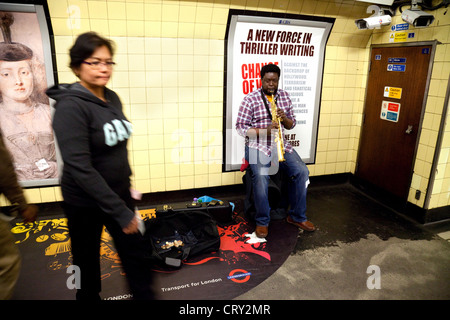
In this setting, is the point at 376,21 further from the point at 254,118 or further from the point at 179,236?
the point at 179,236

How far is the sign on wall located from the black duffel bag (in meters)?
1.08

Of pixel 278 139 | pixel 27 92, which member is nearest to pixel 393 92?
pixel 278 139

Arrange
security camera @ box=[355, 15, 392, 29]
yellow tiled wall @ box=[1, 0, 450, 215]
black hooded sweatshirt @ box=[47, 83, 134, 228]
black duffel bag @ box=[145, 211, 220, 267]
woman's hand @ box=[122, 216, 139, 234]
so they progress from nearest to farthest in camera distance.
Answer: black hooded sweatshirt @ box=[47, 83, 134, 228]
woman's hand @ box=[122, 216, 139, 234]
black duffel bag @ box=[145, 211, 220, 267]
yellow tiled wall @ box=[1, 0, 450, 215]
security camera @ box=[355, 15, 392, 29]

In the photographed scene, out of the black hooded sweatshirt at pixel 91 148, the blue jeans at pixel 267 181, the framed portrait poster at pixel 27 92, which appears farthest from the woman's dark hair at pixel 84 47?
the blue jeans at pixel 267 181

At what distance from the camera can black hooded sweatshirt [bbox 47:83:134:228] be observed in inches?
57.7

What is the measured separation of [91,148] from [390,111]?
3.50 metres

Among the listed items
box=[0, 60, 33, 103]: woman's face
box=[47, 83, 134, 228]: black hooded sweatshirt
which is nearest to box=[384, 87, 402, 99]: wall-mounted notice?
box=[47, 83, 134, 228]: black hooded sweatshirt

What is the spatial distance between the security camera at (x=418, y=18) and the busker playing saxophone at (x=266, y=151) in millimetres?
1441

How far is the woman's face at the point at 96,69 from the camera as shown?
1.55 m

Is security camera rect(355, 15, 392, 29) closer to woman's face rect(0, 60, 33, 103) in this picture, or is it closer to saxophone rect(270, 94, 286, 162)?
saxophone rect(270, 94, 286, 162)

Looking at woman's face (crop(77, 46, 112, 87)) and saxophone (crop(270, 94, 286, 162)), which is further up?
woman's face (crop(77, 46, 112, 87))

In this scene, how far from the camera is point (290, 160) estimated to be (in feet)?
10.7

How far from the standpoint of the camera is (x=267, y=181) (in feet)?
10.3

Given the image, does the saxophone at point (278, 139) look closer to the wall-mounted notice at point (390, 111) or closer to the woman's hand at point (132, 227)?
the wall-mounted notice at point (390, 111)
